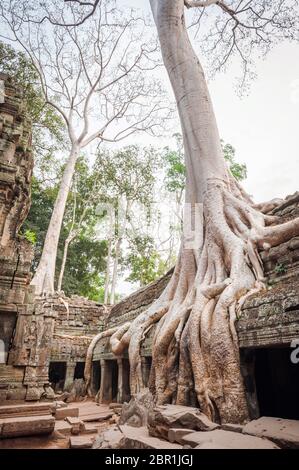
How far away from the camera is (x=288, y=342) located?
2.31 metres

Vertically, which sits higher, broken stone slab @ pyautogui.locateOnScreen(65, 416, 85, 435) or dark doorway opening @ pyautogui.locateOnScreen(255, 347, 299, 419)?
dark doorway opening @ pyautogui.locateOnScreen(255, 347, 299, 419)

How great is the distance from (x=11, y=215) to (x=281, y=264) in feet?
14.2

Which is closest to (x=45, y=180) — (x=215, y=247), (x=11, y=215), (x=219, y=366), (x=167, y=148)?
(x=167, y=148)

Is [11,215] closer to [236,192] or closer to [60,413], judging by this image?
[60,413]

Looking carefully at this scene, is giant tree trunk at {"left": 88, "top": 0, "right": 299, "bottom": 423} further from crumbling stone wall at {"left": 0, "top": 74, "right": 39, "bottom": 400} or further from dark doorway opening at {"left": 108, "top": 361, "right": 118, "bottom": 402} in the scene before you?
crumbling stone wall at {"left": 0, "top": 74, "right": 39, "bottom": 400}

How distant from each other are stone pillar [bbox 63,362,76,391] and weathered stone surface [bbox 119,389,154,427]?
15.5 feet

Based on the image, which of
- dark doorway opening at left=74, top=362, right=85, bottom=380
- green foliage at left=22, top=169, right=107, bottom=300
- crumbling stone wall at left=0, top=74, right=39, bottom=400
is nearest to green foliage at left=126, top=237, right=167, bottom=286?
green foliage at left=22, top=169, right=107, bottom=300

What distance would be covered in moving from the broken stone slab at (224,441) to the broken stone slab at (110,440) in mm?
581

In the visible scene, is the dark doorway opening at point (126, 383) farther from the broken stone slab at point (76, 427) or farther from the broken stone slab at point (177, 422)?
the broken stone slab at point (177, 422)

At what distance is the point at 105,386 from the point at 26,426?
12.5 feet

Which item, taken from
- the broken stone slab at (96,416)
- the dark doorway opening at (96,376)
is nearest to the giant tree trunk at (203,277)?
the broken stone slab at (96,416)

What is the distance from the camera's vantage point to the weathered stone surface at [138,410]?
2.98m

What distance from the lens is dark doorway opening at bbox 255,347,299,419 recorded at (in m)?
3.50

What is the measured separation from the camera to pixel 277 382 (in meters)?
3.62
